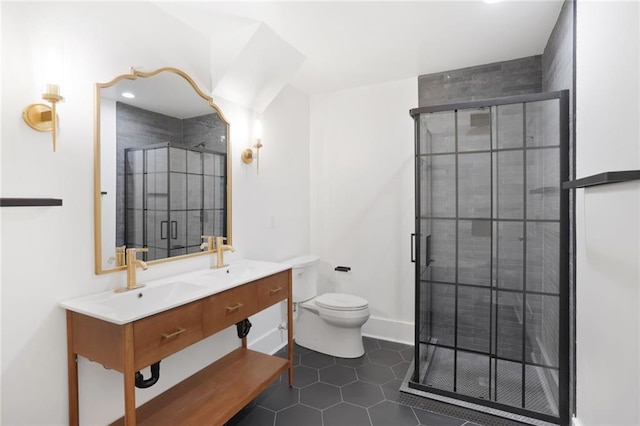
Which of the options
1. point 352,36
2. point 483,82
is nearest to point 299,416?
point 352,36

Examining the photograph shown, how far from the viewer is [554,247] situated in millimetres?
1878

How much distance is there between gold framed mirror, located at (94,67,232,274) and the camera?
166cm

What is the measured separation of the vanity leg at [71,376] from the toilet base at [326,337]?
1.79 meters

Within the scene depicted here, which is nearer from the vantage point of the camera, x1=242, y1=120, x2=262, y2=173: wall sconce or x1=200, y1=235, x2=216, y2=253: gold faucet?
x1=200, y1=235, x2=216, y2=253: gold faucet

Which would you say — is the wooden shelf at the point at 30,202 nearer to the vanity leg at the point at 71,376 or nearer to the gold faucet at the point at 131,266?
the gold faucet at the point at 131,266

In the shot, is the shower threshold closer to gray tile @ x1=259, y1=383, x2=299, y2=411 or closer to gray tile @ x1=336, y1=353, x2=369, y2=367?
gray tile @ x1=336, y1=353, x2=369, y2=367

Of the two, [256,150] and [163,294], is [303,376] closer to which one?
[163,294]

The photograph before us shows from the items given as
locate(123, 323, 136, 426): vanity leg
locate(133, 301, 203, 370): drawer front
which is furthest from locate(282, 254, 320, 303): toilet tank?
locate(123, 323, 136, 426): vanity leg

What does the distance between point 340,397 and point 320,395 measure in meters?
0.14

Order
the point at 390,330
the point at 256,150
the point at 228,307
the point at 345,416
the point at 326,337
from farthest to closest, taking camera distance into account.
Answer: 1. the point at 390,330
2. the point at 326,337
3. the point at 256,150
4. the point at 345,416
5. the point at 228,307

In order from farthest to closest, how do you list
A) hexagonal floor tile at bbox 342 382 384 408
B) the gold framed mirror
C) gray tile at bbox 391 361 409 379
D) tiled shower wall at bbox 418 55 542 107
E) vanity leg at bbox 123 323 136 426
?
tiled shower wall at bbox 418 55 542 107 < gray tile at bbox 391 361 409 379 < hexagonal floor tile at bbox 342 382 384 408 < the gold framed mirror < vanity leg at bbox 123 323 136 426

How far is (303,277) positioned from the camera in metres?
3.00

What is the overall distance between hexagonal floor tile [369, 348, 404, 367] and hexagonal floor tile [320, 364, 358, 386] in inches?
11.1

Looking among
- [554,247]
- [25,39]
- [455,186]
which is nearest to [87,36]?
[25,39]
